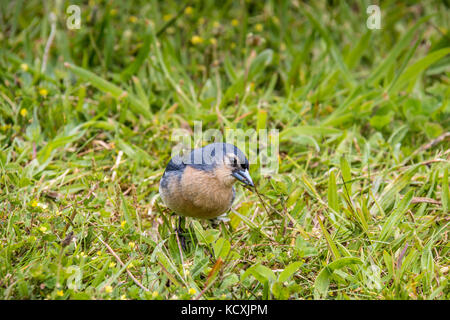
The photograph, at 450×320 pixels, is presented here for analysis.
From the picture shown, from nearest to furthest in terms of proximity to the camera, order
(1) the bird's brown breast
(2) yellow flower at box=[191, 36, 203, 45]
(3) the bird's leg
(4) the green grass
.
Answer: (4) the green grass, (1) the bird's brown breast, (3) the bird's leg, (2) yellow flower at box=[191, 36, 203, 45]

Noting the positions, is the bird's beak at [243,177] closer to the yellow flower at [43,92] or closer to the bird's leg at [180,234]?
the bird's leg at [180,234]

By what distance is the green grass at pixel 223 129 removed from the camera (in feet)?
9.05

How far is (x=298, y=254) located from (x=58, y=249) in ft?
4.57

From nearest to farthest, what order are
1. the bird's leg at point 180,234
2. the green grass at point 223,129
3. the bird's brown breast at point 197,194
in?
1. the green grass at point 223,129
2. the bird's brown breast at point 197,194
3. the bird's leg at point 180,234

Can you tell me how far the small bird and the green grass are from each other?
0.46 feet

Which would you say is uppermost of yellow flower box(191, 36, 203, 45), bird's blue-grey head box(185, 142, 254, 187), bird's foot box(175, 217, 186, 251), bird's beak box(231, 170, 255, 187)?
yellow flower box(191, 36, 203, 45)

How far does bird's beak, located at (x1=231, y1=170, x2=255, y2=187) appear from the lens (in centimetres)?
310

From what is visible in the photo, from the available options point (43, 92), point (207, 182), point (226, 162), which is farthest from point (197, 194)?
point (43, 92)

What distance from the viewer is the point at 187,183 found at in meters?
3.07

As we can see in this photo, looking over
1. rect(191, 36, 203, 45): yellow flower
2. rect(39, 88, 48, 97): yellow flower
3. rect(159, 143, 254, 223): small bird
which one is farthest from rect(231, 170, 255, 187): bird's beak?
rect(191, 36, 203, 45): yellow flower

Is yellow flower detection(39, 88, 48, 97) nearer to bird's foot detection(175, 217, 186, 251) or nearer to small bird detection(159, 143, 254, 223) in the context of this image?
small bird detection(159, 143, 254, 223)

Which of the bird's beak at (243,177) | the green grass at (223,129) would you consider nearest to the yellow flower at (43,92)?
the green grass at (223,129)

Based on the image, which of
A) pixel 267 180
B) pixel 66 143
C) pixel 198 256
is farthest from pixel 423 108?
pixel 66 143

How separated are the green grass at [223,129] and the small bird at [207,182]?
5.5 inches
